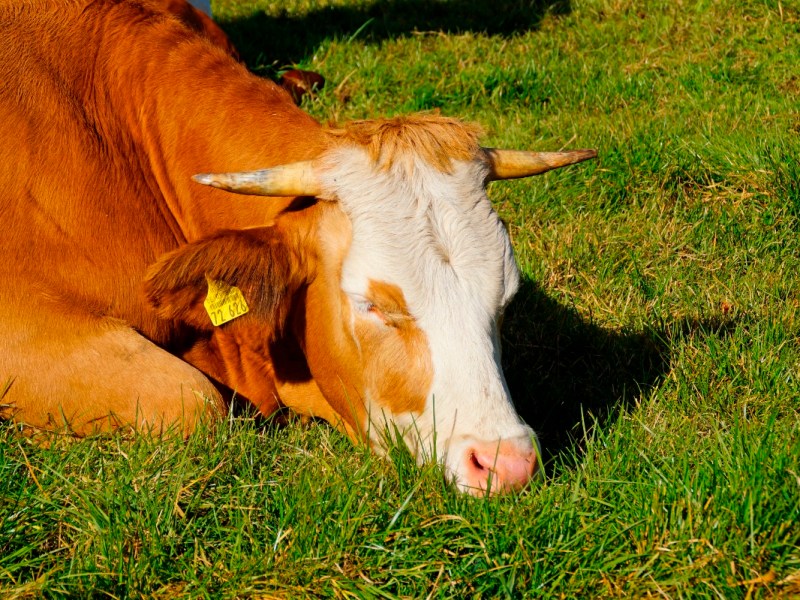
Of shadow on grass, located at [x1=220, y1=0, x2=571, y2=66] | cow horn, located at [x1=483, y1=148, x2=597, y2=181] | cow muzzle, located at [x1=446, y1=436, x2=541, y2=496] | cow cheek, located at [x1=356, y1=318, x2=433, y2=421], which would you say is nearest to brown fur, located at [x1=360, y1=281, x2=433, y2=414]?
cow cheek, located at [x1=356, y1=318, x2=433, y2=421]

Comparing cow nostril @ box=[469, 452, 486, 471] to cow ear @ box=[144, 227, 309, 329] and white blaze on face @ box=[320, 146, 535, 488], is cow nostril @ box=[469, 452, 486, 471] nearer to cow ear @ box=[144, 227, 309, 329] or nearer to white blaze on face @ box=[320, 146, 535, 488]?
white blaze on face @ box=[320, 146, 535, 488]

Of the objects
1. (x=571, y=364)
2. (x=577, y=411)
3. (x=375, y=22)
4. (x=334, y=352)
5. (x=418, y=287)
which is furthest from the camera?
(x=375, y=22)

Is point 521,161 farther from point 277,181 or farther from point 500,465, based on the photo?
point 500,465

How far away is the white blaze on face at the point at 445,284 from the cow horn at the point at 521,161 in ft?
0.49

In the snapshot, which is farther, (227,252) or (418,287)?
(227,252)

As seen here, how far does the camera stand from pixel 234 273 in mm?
3918

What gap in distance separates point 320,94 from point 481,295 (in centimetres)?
446

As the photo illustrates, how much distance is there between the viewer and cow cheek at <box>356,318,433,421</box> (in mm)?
3746

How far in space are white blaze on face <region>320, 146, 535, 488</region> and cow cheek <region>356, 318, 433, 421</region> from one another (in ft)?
0.06

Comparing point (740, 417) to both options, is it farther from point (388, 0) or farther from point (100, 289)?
point (388, 0)

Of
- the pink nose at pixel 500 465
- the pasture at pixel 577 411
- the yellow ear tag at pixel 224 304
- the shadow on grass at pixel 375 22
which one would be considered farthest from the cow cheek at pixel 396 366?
the shadow on grass at pixel 375 22

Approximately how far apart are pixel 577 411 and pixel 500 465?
4.44 feet

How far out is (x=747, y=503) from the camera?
11.0 ft

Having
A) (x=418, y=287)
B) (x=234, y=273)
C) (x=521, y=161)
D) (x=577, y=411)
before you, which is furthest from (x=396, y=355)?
(x=577, y=411)
